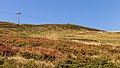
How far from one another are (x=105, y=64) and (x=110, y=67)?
702mm

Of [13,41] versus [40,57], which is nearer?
[40,57]

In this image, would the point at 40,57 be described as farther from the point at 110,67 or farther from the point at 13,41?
the point at 13,41

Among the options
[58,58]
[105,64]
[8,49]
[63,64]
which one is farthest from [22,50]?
[105,64]

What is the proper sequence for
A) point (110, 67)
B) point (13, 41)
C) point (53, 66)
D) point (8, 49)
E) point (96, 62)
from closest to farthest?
point (53, 66), point (110, 67), point (96, 62), point (8, 49), point (13, 41)

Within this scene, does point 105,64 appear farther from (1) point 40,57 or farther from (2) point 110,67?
(1) point 40,57

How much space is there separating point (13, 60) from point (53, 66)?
2.51 m

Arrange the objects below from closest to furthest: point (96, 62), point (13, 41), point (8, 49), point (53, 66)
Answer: point (53, 66), point (96, 62), point (8, 49), point (13, 41)

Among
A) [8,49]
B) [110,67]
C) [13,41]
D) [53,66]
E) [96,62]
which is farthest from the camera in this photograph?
[13,41]

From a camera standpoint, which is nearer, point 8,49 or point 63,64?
point 63,64

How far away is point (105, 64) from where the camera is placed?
19609mm

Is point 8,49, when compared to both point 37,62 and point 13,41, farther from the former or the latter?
point 13,41

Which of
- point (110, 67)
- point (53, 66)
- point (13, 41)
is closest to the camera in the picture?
point (53, 66)

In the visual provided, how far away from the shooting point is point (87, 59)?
2128 cm

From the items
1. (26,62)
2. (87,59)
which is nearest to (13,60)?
(26,62)
